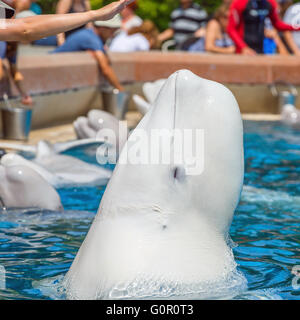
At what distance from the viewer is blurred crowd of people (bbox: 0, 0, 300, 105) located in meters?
10.3

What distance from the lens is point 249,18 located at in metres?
11.0

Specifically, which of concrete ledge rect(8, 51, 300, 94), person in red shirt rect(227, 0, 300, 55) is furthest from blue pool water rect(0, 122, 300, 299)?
person in red shirt rect(227, 0, 300, 55)

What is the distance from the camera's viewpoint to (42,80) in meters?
9.20

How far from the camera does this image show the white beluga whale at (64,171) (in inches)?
235

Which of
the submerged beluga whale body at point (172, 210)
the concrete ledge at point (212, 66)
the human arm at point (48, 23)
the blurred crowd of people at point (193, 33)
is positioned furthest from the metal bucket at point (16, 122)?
the submerged beluga whale body at point (172, 210)

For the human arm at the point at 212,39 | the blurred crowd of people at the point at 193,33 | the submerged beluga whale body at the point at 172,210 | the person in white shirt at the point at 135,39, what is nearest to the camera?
the submerged beluga whale body at the point at 172,210

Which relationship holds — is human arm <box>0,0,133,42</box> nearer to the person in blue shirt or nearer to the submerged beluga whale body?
the submerged beluga whale body

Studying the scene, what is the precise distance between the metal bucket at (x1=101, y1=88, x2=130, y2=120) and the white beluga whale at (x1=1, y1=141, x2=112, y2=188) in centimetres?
324

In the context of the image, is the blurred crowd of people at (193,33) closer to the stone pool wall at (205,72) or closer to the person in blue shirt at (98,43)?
the person in blue shirt at (98,43)

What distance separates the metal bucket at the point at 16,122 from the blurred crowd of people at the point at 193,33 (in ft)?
0.92

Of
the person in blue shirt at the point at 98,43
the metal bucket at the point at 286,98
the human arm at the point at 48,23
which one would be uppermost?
the human arm at the point at 48,23

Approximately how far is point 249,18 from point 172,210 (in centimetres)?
818
